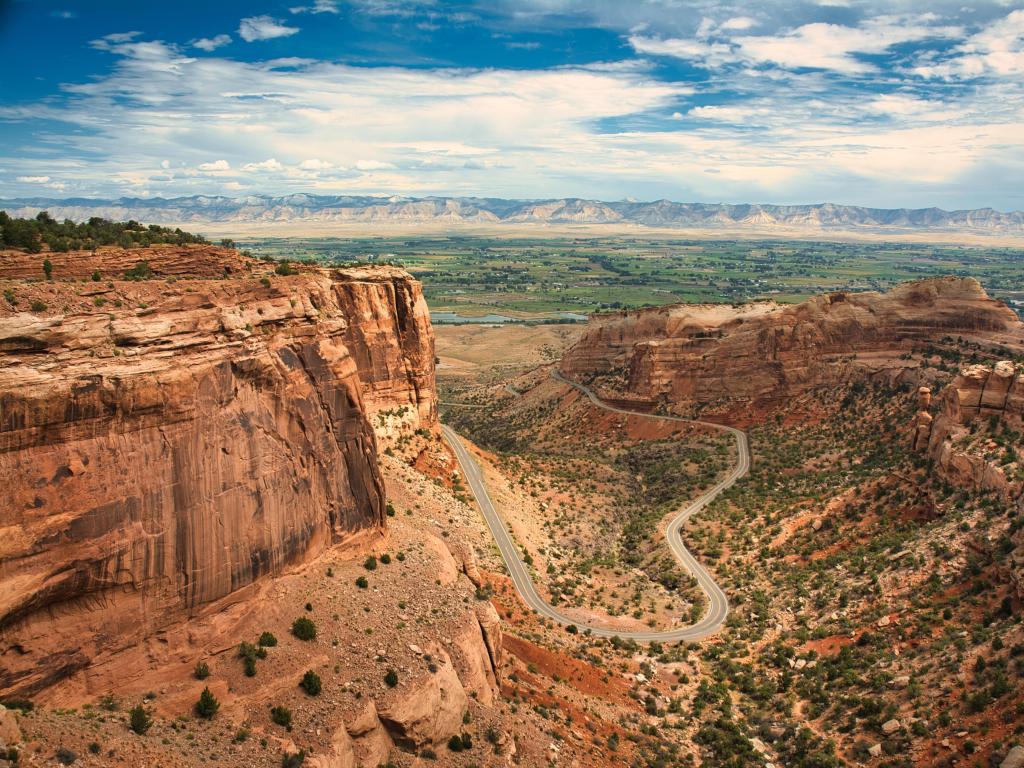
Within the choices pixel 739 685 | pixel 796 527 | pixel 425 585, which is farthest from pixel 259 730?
pixel 796 527

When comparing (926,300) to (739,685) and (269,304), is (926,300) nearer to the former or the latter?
(739,685)

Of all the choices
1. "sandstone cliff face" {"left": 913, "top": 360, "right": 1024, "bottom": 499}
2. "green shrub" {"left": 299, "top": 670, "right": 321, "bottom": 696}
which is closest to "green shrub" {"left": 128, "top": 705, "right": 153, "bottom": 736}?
"green shrub" {"left": 299, "top": 670, "right": 321, "bottom": 696}

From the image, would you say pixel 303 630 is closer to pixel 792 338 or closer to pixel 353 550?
pixel 353 550

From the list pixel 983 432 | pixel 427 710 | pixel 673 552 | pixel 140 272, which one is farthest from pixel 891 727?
pixel 140 272

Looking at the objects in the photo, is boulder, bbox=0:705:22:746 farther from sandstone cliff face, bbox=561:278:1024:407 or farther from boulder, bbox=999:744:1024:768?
sandstone cliff face, bbox=561:278:1024:407

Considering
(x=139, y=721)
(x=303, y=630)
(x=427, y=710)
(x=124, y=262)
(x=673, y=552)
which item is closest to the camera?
(x=139, y=721)
